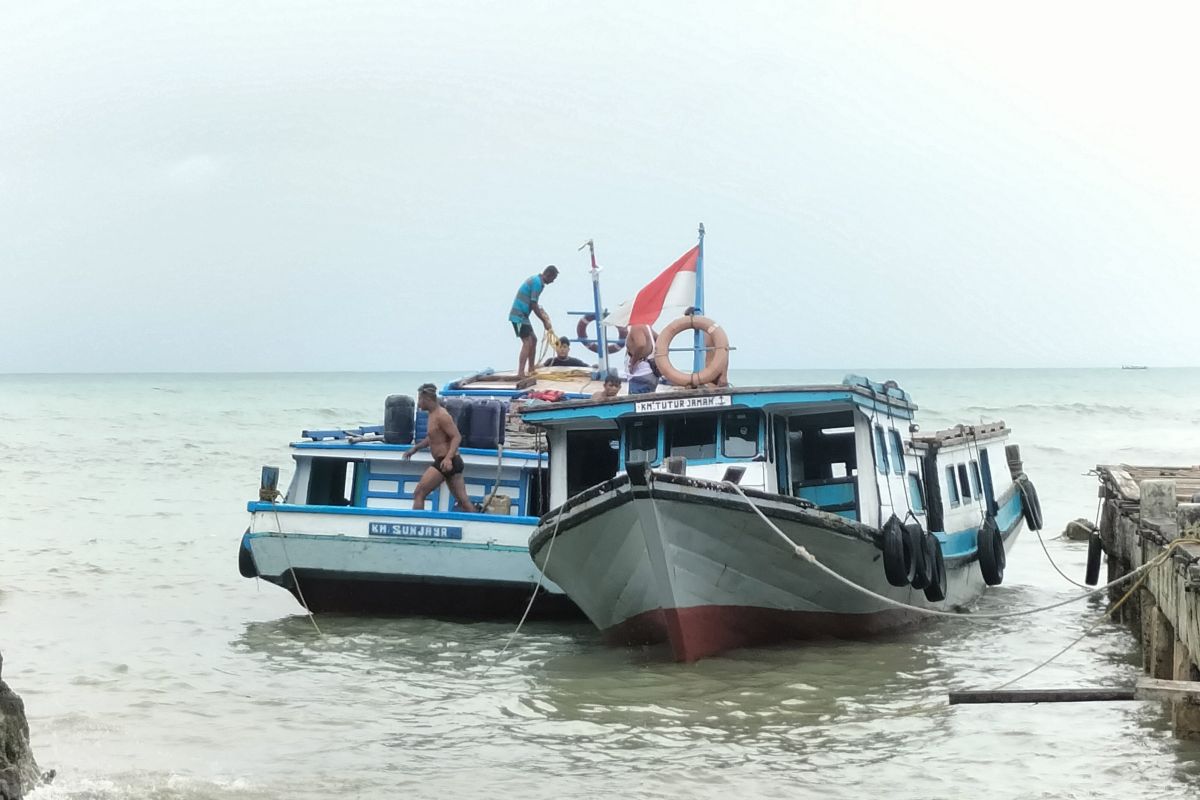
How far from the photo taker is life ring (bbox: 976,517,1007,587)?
56.2 ft

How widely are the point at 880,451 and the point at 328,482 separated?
6.92 m

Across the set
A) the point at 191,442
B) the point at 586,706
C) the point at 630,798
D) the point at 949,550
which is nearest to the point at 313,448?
the point at 586,706

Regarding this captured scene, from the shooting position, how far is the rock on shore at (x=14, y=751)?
7.20 metres

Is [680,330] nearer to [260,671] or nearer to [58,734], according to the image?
[260,671]

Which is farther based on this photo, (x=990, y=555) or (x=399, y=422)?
(x=990, y=555)

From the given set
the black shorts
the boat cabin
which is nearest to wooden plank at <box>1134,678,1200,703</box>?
the boat cabin

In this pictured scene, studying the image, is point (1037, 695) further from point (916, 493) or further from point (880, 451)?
point (916, 493)

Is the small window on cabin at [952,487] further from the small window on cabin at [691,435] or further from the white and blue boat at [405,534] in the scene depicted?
the white and blue boat at [405,534]

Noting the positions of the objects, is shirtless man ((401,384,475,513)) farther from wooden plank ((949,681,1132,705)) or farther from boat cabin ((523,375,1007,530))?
wooden plank ((949,681,1132,705))

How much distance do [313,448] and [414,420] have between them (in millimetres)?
1250

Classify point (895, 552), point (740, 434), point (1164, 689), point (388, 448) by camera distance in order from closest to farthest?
point (1164, 689) < point (895, 552) < point (740, 434) < point (388, 448)

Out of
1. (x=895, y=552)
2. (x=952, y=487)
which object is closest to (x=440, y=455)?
(x=895, y=552)

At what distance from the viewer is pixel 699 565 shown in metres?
12.5

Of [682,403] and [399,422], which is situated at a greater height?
[682,403]
